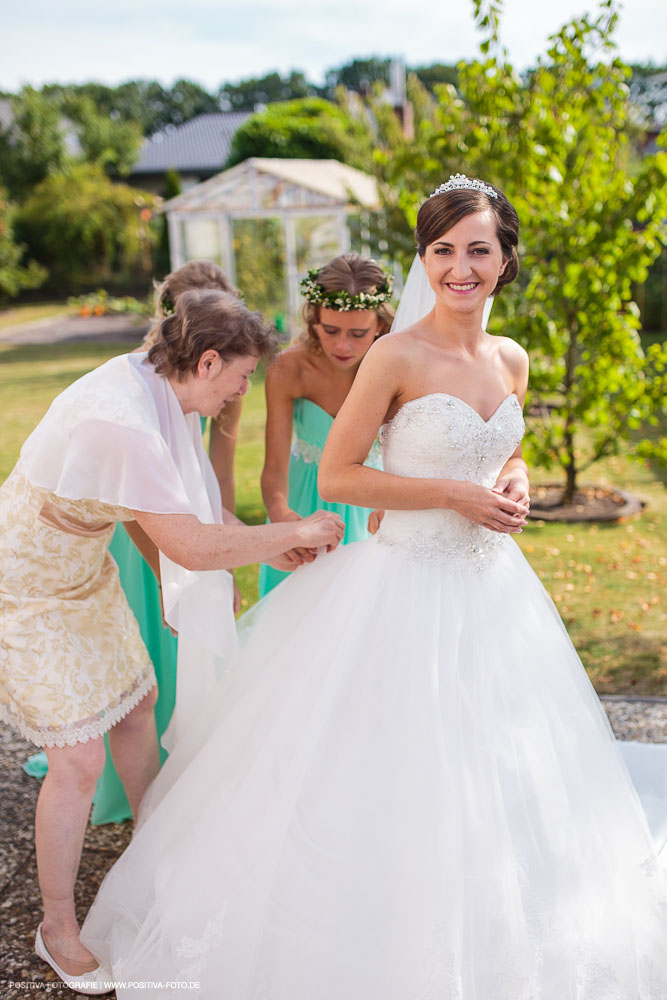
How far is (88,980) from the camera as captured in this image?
2568 millimetres

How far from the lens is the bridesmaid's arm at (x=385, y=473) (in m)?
2.54

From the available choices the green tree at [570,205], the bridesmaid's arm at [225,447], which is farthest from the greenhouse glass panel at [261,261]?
the bridesmaid's arm at [225,447]

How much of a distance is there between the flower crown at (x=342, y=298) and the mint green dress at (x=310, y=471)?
1.32 ft

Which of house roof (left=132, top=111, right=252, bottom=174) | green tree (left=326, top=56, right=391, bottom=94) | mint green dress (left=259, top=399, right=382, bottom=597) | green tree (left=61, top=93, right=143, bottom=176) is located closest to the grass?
mint green dress (left=259, top=399, right=382, bottom=597)

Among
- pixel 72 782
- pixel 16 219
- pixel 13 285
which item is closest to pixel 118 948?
pixel 72 782

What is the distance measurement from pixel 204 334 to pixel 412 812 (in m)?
1.41

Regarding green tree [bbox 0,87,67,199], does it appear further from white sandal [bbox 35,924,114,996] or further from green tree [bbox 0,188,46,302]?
white sandal [bbox 35,924,114,996]

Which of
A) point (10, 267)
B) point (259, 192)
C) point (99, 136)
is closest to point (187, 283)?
point (259, 192)

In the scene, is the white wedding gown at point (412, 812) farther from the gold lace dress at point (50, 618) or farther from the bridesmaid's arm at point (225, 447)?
the bridesmaid's arm at point (225, 447)

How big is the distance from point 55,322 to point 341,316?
22444 mm

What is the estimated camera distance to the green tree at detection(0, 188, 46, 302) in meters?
27.8

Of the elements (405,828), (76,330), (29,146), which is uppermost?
(29,146)

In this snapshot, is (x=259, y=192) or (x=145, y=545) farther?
(x=259, y=192)

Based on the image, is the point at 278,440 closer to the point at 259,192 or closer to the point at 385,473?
the point at 385,473
